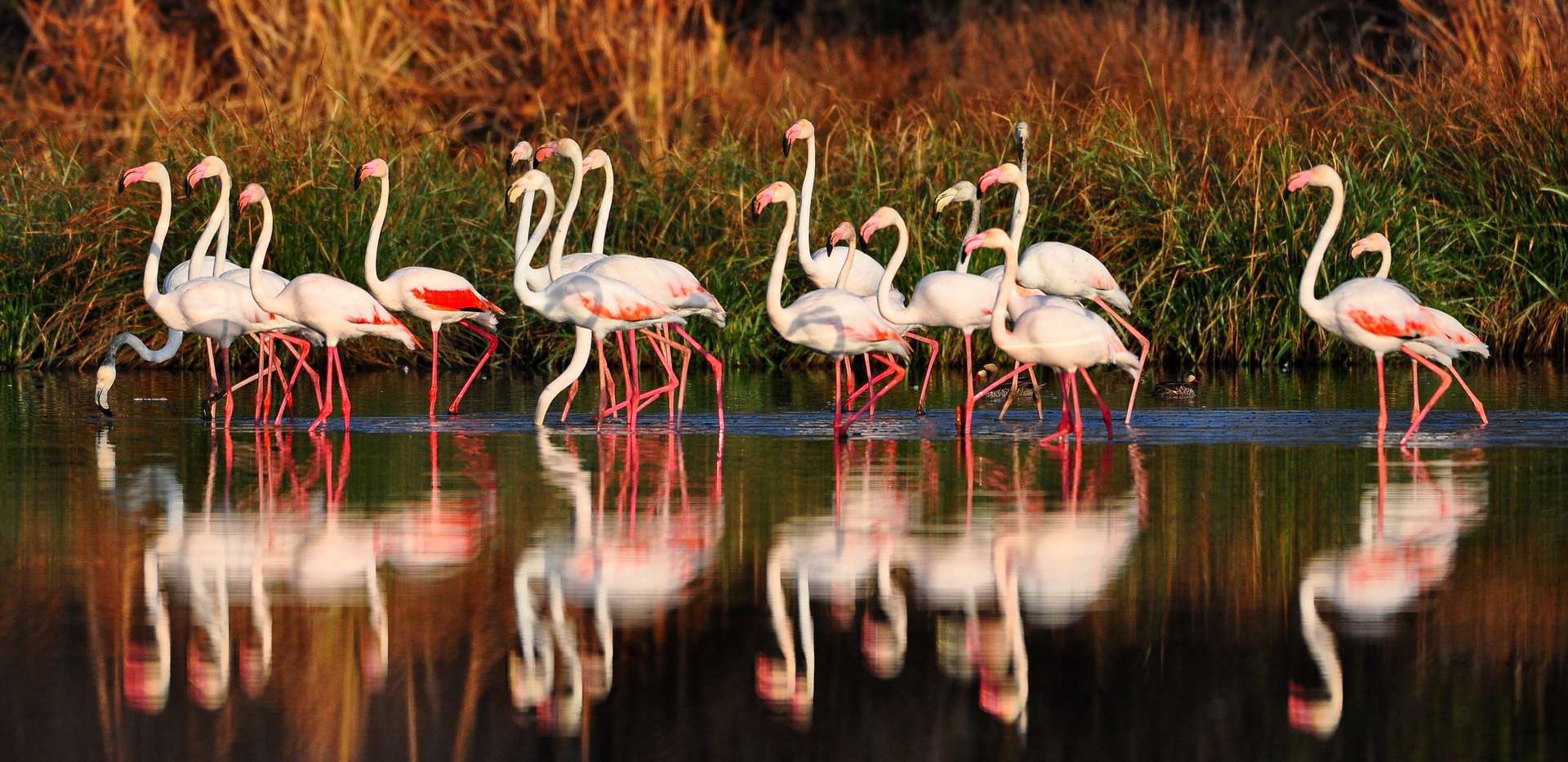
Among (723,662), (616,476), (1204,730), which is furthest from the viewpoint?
(616,476)

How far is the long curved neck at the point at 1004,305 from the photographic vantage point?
33.7 ft

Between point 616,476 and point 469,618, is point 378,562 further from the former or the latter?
point 616,476

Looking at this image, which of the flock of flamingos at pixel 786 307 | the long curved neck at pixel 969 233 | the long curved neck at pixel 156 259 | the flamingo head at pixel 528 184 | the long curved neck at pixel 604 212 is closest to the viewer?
the flock of flamingos at pixel 786 307

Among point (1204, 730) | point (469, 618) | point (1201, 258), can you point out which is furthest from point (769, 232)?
point (1204, 730)

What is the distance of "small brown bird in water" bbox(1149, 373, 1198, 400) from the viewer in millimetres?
12562

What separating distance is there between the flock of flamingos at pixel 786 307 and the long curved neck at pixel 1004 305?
0.01 m

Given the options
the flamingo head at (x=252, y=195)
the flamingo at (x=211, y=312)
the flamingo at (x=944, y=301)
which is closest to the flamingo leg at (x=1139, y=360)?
the flamingo at (x=944, y=301)

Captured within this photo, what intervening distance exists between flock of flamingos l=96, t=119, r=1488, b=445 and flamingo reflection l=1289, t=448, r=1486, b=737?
2014 mm

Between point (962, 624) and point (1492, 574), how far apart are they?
1661 mm

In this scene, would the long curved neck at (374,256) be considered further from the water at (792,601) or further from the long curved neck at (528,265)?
the water at (792,601)

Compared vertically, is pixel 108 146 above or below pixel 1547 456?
above

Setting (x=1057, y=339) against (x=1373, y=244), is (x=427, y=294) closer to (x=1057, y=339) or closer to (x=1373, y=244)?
(x=1057, y=339)

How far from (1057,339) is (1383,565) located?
12.6ft

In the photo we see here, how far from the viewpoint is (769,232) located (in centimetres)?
1596
